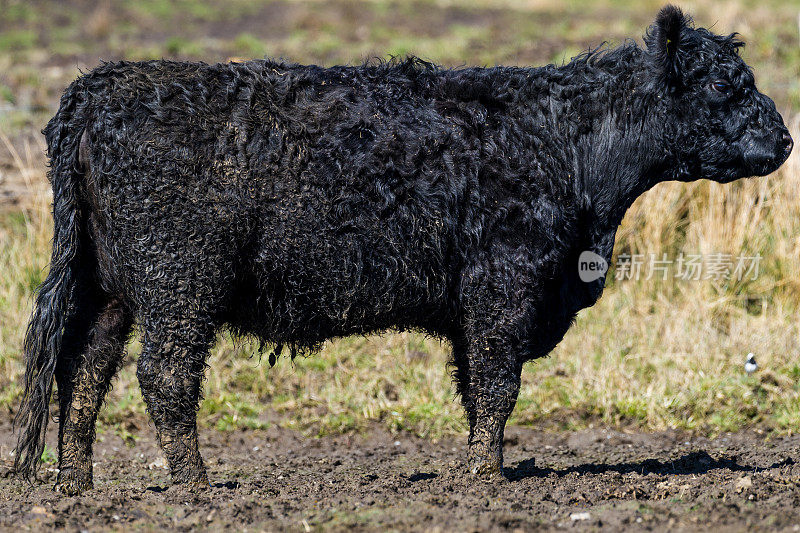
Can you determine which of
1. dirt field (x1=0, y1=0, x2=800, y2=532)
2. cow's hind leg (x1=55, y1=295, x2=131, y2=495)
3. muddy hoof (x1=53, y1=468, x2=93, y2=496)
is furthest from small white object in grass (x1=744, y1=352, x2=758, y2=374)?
muddy hoof (x1=53, y1=468, x2=93, y2=496)

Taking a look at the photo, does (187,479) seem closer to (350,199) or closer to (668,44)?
(350,199)

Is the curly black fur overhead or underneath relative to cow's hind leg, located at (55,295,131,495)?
overhead

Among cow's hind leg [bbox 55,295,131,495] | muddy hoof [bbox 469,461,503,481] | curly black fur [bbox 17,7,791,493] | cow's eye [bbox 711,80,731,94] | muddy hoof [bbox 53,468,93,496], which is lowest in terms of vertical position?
muddy hoof [bbox 53,468,93,496]

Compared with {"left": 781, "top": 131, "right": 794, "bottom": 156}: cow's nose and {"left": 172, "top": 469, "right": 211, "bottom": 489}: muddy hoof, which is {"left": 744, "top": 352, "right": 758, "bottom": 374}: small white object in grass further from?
{"left": 172, "top": 469, "right": 211, "bottom": 489}: muddy hoof

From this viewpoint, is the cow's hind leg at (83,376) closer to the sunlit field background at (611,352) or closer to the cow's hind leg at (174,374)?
the cow's hind leg at (174,374)

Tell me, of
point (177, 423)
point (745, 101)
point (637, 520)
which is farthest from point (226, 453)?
point (745, 101)

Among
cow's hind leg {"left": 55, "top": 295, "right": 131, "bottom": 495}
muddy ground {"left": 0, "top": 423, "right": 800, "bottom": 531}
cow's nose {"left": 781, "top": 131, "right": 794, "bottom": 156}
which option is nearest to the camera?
muddy ground {"left": 0, "top": 423, "right": 800, "bottom": 531}

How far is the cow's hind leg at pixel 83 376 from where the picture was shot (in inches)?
196

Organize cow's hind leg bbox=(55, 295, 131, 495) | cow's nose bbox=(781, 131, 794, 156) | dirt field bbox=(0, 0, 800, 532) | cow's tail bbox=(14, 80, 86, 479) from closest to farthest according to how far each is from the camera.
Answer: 1. dirt field bbox=(0, 0, 800, 532)
2. cow's tail bbox=(14, 80, 86, 479)
3. cow's hind leg bbox=(55, 295, 131, 495)
4. cow's nose bbox=(781, 131, 794, 156)

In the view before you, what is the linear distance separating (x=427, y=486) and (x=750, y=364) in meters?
3.08

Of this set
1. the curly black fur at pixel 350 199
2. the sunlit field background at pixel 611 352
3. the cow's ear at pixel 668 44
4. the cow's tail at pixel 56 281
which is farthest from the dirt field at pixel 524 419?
the cow's ear at pixel 668 44

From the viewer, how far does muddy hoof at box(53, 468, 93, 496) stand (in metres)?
5.00

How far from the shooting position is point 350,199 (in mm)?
4641

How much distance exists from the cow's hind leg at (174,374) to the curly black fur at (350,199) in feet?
0.03
